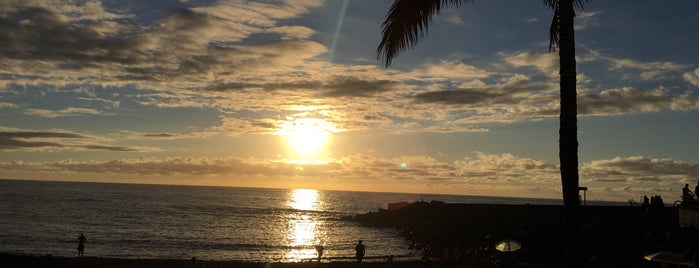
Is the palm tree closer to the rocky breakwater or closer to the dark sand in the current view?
the dark sand

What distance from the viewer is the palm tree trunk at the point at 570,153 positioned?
25.9 feet

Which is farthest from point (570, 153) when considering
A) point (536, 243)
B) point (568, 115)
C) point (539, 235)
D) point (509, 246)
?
point (539, 235)

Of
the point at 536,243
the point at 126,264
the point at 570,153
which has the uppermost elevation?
the point at 570,153

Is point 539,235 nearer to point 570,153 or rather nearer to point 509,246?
point 509,246

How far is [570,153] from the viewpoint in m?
7.91

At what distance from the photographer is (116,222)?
82.7 metres

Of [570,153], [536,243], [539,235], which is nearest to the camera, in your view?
[570,153]

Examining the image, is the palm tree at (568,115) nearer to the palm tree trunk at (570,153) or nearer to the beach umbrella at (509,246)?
the palm tree trunk at (570,153)

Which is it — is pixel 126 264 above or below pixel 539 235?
below

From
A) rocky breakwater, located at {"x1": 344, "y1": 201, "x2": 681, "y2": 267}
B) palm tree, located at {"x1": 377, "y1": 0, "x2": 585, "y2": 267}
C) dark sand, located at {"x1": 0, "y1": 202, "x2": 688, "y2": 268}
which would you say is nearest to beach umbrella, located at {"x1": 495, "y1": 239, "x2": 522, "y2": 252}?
dark sand, located at {"x1": 0, "y1": 202, "x2": 688, "y2": 268}

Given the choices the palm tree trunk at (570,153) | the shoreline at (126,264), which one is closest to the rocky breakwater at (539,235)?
the shoreline at (126,264)

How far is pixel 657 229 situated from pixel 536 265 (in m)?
7.17

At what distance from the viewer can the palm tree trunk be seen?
7.89 metres

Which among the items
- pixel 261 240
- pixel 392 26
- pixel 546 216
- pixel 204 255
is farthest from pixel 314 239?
pixel 392 26
